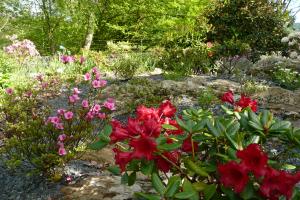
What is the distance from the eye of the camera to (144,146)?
82.3 inches

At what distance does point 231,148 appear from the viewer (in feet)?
7.24

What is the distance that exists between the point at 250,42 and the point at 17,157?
9548 millimetres

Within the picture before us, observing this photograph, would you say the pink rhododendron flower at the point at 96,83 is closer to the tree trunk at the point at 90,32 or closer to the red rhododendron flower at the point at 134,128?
the red rhododendron flower at the point at 134,128

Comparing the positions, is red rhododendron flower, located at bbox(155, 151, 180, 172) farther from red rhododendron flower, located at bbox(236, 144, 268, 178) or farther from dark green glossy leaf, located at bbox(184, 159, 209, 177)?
red rhododendron flower, located at bbox(236, 144, 268, 178)

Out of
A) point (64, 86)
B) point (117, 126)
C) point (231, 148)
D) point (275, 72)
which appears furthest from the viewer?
point (275, 72)

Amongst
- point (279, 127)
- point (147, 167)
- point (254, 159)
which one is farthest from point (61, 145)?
point (254, 159)

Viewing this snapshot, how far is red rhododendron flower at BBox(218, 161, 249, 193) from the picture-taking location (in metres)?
1.94

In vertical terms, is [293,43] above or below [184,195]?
above

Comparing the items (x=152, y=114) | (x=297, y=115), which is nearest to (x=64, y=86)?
(x=297, y=115)

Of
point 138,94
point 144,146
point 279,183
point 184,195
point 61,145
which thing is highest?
point 144,146

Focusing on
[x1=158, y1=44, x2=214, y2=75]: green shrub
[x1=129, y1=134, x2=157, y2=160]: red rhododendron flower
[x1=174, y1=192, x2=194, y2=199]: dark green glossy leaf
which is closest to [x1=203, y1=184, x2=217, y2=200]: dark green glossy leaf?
[x1=174, y1=192, x2=194, y2=199]: dark green glossy leaf

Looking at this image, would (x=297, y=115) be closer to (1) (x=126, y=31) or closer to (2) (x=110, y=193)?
(2) (x=110, y=193)

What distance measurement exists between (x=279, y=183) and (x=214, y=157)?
1.69 feet

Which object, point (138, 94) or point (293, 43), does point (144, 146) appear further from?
point (293, 43)
